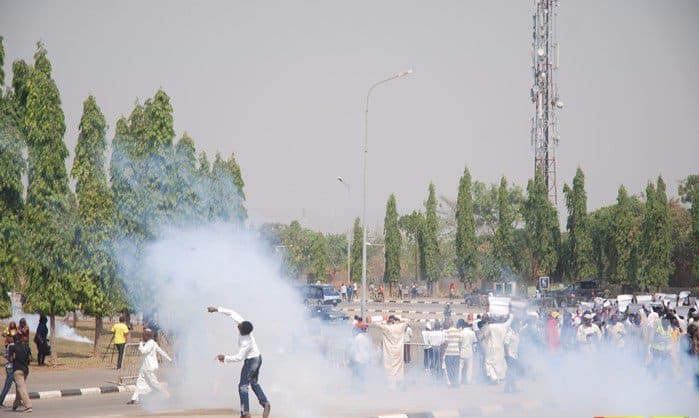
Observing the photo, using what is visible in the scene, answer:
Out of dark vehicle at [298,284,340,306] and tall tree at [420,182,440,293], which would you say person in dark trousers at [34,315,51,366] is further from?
tall tree at [420,182,440,293]

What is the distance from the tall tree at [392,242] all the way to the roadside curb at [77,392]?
61.2 m

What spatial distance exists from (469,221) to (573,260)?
35.2 ft

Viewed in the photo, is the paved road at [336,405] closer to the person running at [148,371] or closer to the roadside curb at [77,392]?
the person running at [148,371]

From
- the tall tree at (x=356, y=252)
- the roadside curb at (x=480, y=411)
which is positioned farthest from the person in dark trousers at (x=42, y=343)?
the tall tree at (x=356, y=252)

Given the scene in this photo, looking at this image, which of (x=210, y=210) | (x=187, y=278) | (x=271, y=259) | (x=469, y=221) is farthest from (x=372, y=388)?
(x=469, y=221)

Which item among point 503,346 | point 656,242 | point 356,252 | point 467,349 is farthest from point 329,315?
point 356,252

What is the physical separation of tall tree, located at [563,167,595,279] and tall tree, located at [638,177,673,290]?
6.56m

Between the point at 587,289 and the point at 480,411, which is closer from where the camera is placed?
the point at 480,411

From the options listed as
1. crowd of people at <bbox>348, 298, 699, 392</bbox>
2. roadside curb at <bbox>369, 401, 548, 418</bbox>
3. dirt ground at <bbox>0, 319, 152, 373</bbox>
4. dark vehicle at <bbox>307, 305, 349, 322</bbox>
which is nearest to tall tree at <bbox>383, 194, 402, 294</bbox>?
dark vehicle at <bbox>307, 305, 349, 322</bbox>

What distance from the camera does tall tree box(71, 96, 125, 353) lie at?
29875 millimetres

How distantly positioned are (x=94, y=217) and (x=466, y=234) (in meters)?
51.2

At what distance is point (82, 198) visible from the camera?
30359 mm

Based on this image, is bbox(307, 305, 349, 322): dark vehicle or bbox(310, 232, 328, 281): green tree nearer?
bbox(307, 305, 349, 322): dark vehicle

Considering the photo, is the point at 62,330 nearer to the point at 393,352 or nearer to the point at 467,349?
the point at 393,352
